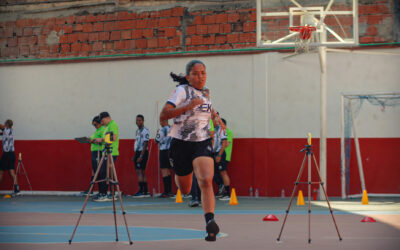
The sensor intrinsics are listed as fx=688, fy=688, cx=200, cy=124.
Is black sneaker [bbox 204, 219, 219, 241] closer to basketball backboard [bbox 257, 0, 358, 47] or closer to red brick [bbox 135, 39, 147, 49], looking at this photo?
→ basketball backboard [bbox 257, 0, 358, 47]

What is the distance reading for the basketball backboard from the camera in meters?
16.4

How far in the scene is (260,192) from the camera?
62.3 ft

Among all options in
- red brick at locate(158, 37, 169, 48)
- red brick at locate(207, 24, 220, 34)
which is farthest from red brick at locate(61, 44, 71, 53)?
red brick at locate(207, 24, 220, 34)

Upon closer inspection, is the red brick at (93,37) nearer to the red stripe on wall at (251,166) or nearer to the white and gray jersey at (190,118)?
the red stripe on wall at (251,166)

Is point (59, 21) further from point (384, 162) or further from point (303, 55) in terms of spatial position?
point (384, 162)

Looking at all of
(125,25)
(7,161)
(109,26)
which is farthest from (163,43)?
(7,161)

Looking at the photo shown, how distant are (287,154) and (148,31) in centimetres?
559

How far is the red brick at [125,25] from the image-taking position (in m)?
20.8

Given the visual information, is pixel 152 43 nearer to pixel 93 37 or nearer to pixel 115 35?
pixel 115 35

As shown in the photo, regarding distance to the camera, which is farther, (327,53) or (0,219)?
(327,53)

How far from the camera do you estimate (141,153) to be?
1867 cm

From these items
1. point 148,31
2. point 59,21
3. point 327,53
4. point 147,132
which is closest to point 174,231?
point 147,132

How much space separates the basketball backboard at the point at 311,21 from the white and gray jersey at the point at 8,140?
313 inches

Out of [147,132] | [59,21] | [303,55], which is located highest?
[59,21]
